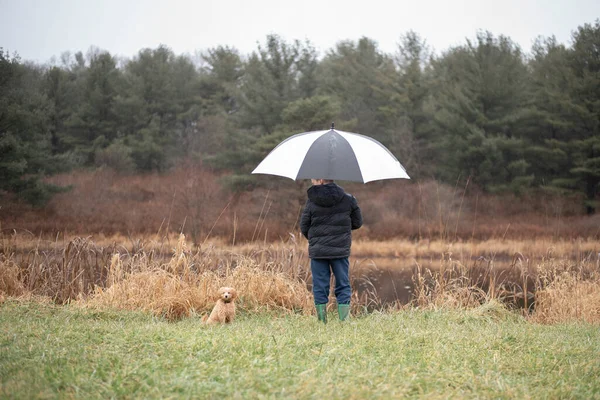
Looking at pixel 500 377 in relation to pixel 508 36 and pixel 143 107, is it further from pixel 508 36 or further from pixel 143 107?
pixel 143 107

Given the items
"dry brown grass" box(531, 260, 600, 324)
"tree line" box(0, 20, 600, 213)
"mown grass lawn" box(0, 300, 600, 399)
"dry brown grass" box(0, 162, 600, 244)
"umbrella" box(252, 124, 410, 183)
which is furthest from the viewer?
"tree line" box(0, 20, 600, 213)

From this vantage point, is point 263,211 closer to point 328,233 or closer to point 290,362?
point 328,233

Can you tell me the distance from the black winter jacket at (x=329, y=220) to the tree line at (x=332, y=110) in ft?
53.5

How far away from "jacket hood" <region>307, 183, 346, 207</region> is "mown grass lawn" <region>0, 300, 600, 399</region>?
44.8 inches

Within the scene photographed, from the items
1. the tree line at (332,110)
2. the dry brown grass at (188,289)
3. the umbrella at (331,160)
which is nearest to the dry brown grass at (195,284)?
the dry brown grass at (188,289)

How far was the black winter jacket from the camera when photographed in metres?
5.77

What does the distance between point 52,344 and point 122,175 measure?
1008 inches

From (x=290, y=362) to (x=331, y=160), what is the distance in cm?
233

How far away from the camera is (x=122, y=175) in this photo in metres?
28.8

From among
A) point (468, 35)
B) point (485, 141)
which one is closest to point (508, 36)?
point (468, 35)

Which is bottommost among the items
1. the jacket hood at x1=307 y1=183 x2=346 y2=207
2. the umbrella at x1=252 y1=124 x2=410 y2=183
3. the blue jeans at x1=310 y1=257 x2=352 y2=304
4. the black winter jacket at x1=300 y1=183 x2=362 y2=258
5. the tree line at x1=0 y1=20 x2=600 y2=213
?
the blue jeans at x1=310 y1=257 x2=352 y2=304

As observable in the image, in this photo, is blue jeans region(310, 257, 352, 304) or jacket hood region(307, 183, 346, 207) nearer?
jacket hood region(307, 183, 346, 207)

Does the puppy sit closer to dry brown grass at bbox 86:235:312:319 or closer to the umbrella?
dry brown grass at bbox 86:235:312:319

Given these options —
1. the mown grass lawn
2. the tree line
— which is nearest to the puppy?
the mown grass lawn
